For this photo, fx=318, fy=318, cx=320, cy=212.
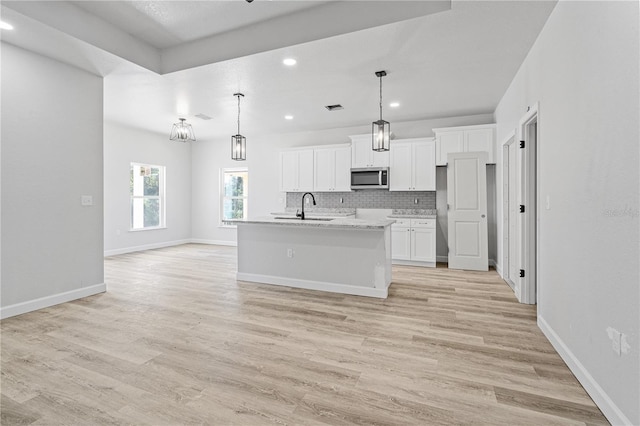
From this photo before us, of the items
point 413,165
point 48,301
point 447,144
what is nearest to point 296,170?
point 413,165

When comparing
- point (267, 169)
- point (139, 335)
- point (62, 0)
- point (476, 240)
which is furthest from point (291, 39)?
point (267, 169)

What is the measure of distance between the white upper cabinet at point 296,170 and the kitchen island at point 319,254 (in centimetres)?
262

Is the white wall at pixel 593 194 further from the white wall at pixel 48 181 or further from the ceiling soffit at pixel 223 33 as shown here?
the white wall at pixel 48 181

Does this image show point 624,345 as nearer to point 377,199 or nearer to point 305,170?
point 377,199

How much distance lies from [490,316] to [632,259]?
6.02 feet

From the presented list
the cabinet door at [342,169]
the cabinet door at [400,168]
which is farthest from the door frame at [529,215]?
the cabinet door at [342,169]

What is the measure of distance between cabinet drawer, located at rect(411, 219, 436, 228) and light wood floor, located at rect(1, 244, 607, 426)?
1877mm

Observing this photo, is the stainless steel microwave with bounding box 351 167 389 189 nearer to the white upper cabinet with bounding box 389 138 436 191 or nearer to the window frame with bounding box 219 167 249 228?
the white upper cabinet with bounding box 389 138 436 191

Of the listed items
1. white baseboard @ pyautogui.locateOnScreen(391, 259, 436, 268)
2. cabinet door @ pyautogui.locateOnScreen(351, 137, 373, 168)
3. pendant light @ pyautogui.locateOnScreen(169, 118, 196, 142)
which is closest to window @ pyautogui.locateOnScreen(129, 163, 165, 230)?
pendant light @ pyautogui.locateOnScreen(169, 118, 196, 142)

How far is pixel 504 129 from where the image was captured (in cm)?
466

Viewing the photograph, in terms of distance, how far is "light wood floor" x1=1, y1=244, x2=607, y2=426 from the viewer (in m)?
1.75

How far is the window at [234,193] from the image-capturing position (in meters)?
8.30

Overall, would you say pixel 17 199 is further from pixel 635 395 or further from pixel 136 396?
pixel 635 395

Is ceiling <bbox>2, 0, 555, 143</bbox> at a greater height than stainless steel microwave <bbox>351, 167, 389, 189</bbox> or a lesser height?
greater
